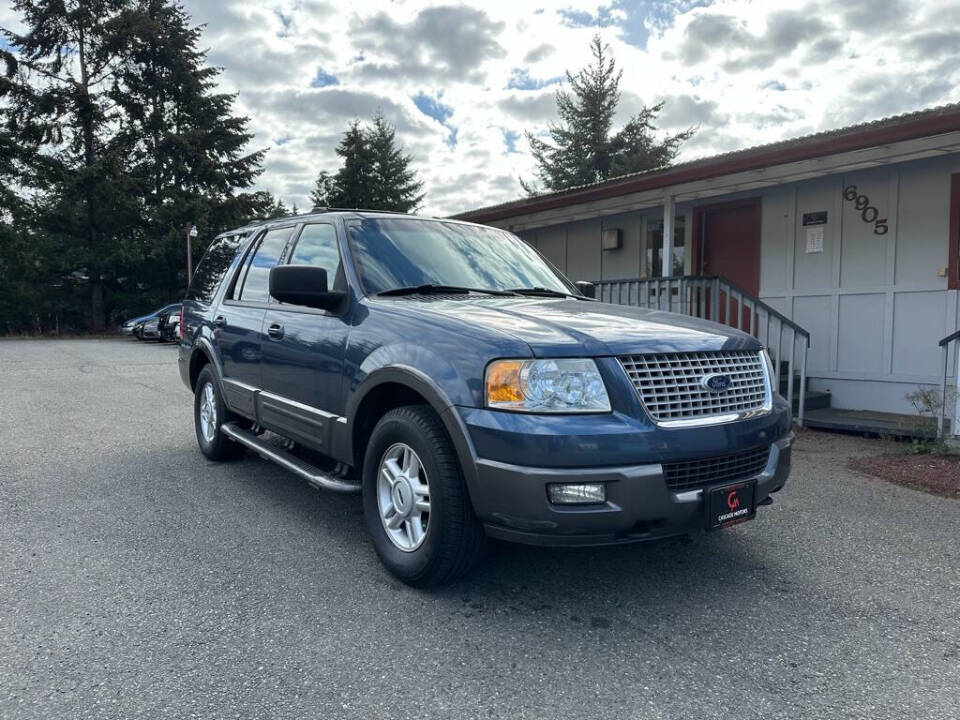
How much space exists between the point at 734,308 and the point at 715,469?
23.2 feet

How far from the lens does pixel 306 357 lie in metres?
4.03

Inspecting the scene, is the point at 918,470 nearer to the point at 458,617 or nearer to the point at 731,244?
the point at 458,617

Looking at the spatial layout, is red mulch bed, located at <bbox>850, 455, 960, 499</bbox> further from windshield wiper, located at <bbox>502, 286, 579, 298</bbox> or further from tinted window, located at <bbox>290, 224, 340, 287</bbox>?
tinted window, located at <bbox>290, 224, 340, 287</bbox>

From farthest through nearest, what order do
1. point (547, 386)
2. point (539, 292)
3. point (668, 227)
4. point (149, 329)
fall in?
1. point (149, 329)
2. point (668, 227)
3. point (539, 292)
4. point (547, 386)

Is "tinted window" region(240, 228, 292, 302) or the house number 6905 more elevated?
the house number 6905

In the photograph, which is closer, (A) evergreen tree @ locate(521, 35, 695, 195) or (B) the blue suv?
(B) the blue suv

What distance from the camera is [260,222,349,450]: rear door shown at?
3.80 meters

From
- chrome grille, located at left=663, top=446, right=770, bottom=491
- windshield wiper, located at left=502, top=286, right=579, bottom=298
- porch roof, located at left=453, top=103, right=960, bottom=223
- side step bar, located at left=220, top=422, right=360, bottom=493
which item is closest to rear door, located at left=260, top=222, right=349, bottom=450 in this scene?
side step bar, located at left=220, top=422, right=360, bottom=493

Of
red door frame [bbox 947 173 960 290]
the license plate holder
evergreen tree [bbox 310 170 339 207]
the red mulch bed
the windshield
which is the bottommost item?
the red mulch bed

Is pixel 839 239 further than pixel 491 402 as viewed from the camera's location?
Yes

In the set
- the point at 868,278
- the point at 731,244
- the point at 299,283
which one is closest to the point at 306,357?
the point at 299,283

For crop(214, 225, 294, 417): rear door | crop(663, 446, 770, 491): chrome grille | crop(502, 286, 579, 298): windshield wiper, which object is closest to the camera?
crop(663, 446, 770, 491): chrome grille

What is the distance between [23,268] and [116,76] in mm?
9309

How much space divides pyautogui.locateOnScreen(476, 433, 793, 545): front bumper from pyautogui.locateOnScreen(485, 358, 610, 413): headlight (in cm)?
25
